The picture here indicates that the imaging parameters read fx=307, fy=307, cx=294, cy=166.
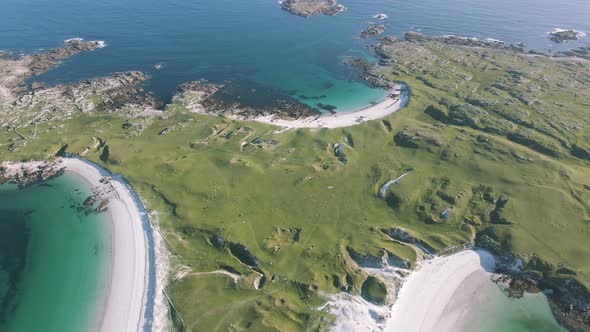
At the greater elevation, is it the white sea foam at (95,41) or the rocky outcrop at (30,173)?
the white sea foam at (95,41)

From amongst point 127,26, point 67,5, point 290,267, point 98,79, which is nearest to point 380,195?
point 290,267

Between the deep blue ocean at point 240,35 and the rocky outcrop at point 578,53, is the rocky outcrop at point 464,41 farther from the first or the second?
the rocky outcrop at point 578,53

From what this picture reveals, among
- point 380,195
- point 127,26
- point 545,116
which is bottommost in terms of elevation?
point 380,195

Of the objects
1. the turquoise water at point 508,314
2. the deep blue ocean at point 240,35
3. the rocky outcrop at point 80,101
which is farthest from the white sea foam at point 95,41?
the turquoise water at point 508,314

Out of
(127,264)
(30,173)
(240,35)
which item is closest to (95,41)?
(240,35)

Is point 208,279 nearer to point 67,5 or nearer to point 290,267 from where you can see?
point 290,267

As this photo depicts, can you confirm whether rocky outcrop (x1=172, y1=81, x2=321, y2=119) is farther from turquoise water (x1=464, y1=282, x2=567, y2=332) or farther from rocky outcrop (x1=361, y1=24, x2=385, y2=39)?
Answer: rocky outcrop (x1=361, y1=24, x2=385, y2=39)

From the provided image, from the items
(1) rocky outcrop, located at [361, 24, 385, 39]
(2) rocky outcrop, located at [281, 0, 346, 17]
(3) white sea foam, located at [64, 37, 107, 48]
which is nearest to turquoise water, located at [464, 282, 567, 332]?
(1) rocky outcrop, located at [361, 24, 385, 39]
